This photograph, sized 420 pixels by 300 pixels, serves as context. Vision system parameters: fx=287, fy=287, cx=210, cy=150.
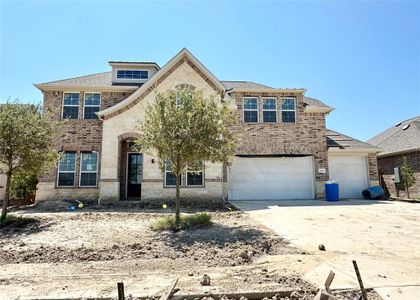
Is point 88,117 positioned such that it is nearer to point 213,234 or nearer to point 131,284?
point 213,234

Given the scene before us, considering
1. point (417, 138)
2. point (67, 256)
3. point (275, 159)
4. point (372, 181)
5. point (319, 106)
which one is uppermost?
point (319, 106)

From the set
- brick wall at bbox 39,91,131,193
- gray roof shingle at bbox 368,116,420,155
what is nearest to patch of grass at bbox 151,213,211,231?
brick wall at bbox 39,91,131,193

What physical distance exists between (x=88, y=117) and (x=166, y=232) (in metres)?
10.8

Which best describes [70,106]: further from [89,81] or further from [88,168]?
[88,168]

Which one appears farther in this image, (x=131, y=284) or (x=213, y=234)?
(x=213, y=234)

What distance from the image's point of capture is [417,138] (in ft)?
67.6

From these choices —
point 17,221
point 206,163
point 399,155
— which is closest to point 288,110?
point 206,163

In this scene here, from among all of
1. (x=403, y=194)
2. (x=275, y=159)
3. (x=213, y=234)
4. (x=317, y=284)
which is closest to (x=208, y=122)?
(x=213, y=234)

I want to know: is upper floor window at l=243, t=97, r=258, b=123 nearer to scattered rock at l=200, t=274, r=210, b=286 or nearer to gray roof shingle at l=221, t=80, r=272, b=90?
gray roof shingle at l=221, t=80, r=272, b=90

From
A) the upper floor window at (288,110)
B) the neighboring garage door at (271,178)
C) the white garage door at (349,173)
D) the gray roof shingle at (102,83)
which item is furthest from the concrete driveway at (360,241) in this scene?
the gray roof shingle at (102,83)

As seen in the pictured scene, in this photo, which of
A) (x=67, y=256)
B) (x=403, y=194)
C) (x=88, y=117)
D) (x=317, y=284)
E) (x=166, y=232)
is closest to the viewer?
(x=317, y=284)

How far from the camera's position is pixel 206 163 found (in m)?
15.2

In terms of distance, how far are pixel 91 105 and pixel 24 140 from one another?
23.5 ft

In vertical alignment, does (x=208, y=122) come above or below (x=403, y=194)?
above
